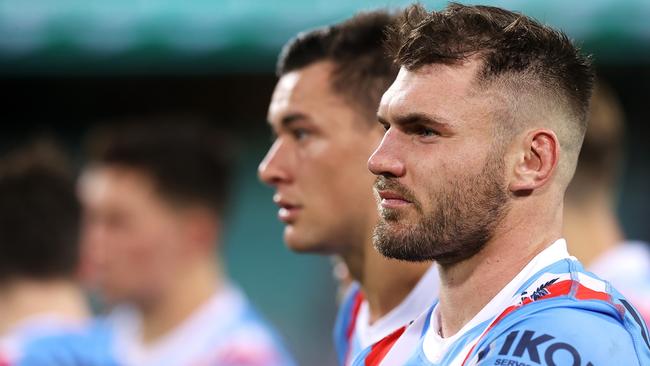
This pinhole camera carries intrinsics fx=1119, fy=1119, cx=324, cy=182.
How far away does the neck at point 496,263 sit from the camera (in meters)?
2.57

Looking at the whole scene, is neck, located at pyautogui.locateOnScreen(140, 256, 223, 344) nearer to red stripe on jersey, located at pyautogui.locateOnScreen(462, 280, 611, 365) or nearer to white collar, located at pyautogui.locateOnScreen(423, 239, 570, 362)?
white collar, located at pyautogui.locateOnScreen(423, 239, 570, 362)

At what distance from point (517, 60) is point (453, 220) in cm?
40

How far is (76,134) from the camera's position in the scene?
11.7m

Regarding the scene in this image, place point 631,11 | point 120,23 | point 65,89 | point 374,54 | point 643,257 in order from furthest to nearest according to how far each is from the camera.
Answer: point 65,89 < point 120,23 < point 631,11 < point 643,257 < point 374,54

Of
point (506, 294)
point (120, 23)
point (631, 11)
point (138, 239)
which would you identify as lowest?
point (506, 294)

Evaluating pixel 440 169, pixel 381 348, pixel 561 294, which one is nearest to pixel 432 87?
pixel 440 169

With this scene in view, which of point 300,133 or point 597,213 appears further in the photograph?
point 597,213

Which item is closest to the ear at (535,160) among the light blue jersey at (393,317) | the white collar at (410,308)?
the light blue jersey at (393,317)

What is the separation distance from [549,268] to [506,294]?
11cm

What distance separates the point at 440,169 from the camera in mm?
2553

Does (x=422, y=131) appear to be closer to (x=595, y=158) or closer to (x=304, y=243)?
(x=304, y=243)

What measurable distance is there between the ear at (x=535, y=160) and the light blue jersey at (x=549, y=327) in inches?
6.7

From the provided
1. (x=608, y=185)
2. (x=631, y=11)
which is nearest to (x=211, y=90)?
(x=631, y=11)

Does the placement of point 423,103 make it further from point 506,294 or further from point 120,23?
point 120,23
